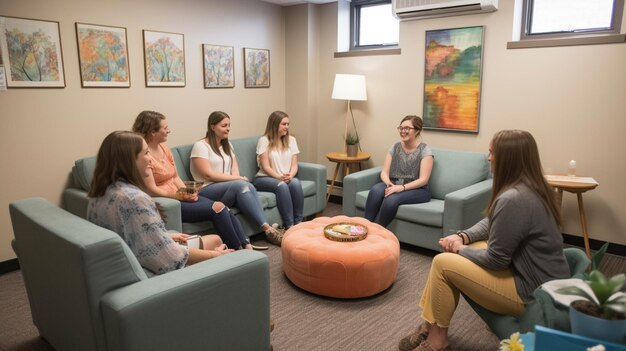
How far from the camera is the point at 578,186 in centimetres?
324

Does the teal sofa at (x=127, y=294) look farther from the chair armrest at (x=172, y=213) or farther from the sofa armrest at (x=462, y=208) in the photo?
the sofa armrest at (x=462, y=208)

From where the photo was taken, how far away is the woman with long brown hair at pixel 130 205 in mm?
1841

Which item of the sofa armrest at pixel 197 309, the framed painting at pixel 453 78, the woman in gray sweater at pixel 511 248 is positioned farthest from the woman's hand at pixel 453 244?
the framed painting at pixel 453 78

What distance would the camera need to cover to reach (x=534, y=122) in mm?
3768

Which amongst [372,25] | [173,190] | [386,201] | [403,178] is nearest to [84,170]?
[173,190]

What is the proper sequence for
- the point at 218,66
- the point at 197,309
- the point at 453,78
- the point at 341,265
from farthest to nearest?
1. the point at 218,66
2. the point at 453,78
3. the point at 341,265
4. the point at 197,309

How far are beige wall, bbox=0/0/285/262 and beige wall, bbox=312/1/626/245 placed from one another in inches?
62.1

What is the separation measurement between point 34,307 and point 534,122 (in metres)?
3.80

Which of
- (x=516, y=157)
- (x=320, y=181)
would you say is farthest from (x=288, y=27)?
(x=516, y=157)

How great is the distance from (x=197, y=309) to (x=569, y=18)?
3.67m

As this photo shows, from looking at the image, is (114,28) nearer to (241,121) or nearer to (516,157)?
(241,121)

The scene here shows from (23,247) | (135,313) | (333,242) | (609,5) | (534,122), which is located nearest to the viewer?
(135,313)

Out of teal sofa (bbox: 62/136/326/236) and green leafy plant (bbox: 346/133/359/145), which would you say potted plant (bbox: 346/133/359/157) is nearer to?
green leafy plant (bbox: 346/133/359/145)

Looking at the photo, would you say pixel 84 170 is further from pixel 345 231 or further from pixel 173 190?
pixel 345 231
